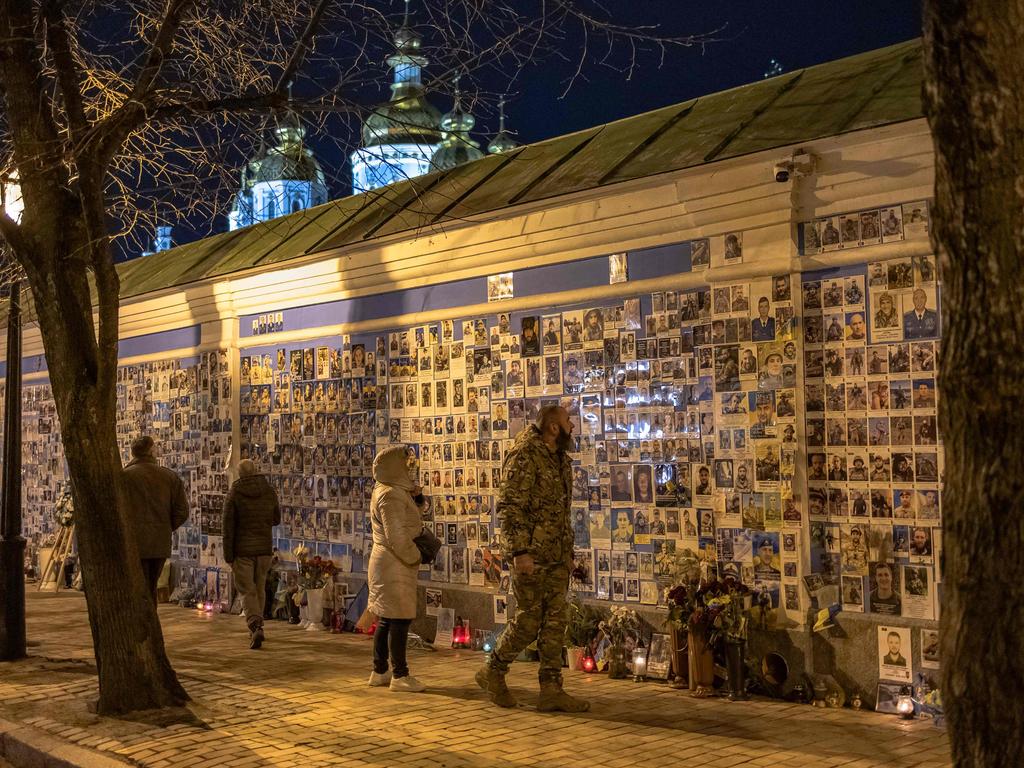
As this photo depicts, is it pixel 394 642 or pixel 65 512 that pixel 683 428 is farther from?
pixel 65 512

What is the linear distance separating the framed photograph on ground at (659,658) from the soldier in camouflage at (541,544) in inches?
44.2

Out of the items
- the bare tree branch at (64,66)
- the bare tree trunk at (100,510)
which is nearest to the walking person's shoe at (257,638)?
the bare tree trunk at (100,510)

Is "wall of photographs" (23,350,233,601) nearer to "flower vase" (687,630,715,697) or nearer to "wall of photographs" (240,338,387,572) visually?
"wall of photographs" (240,338,387,572)

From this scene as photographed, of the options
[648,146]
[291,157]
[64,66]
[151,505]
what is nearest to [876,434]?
[648,146]

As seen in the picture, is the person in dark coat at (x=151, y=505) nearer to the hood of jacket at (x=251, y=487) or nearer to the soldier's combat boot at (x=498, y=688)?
the hood of jacket at (x=251, y=487)

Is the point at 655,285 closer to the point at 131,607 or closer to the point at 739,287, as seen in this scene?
the point at 739,287

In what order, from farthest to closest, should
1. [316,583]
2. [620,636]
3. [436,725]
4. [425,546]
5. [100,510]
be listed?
[316,583]
[620,636]
[425,546]
[100,510]
[436,725]

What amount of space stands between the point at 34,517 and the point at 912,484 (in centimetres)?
1496

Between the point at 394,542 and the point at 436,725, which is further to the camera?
the point at 394,542

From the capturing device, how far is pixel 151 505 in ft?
35.1

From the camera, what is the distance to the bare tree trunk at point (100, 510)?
791 cm

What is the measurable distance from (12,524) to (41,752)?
13.4 ft

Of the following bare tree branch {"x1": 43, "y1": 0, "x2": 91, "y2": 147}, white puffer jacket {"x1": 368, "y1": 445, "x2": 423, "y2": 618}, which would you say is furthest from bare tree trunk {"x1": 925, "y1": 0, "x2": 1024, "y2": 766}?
bare tree branch {"x1": 43, "y1": 0, "x2": 91, "y2": 147}

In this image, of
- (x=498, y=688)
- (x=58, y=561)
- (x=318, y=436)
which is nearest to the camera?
(x=498, y=688)
